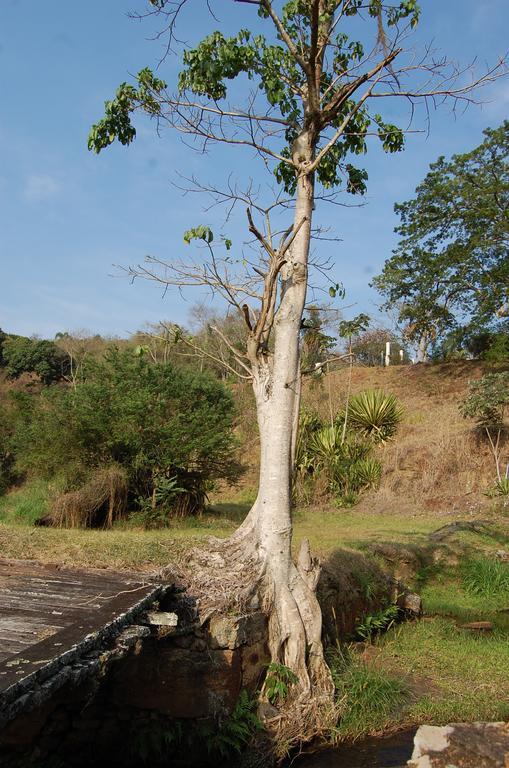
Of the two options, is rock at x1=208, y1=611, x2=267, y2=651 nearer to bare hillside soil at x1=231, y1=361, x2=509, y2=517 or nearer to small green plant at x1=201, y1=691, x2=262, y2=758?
small green plant at x1=201, y1=691, x2=262, y2=758

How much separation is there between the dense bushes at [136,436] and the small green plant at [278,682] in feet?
18.3

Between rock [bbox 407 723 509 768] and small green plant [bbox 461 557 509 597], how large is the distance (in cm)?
654

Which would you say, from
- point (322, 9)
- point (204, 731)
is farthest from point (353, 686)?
point (322, 9)

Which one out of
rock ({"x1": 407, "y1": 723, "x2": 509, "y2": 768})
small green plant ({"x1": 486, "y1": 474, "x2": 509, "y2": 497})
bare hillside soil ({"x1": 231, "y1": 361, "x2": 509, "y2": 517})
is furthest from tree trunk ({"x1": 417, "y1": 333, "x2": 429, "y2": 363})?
rock ({"x1": 407, "y1": 723, "x2": 509, "y2": 768})

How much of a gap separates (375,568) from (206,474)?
14.6 feet

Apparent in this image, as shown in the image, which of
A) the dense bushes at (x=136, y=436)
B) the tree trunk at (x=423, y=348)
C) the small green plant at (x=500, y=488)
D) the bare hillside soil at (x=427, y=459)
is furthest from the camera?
the tree trunk at (x=423, y=348)

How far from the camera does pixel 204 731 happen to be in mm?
5133

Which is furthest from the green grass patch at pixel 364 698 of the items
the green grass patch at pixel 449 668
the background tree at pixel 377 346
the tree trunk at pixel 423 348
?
the background tree at pixel 377 346

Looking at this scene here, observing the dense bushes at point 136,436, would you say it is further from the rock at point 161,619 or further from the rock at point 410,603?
the rock at point 161,619

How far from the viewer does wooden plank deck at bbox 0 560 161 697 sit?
344cm

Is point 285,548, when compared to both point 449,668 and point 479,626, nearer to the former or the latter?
point 449,668

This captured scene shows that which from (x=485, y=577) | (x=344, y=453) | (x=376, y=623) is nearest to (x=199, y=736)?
(x=376, y=623)

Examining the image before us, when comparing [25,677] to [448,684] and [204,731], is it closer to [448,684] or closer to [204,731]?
[204,731]

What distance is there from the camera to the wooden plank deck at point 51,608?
135 inches
